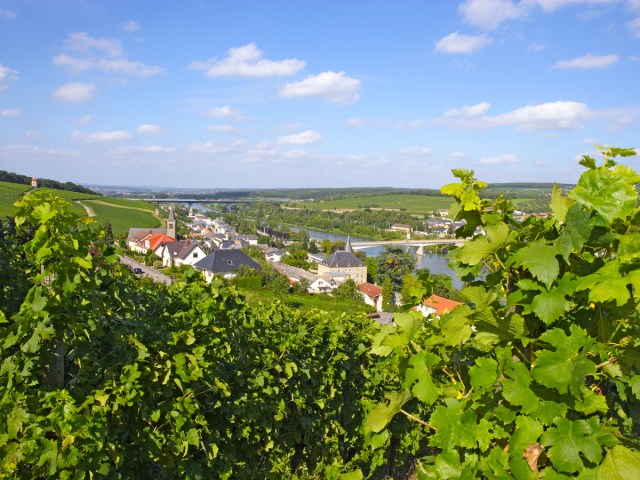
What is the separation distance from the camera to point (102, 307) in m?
2.71

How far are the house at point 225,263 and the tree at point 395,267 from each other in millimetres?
20406

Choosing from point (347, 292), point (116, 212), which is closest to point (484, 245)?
point (347, 292)

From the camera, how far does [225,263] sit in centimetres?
5284

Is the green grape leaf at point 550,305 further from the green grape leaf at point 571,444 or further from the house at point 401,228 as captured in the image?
the house at point 401,228

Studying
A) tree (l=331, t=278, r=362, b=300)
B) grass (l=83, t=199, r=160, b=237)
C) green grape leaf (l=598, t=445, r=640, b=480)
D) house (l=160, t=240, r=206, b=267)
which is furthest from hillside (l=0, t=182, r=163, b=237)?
green grape leaf (l=598, t=445, r=640, b=480)

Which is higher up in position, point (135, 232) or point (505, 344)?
point (505, 344)

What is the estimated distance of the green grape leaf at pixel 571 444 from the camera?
4.53 feet

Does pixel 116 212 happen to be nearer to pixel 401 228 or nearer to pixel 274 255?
pixel 274 255

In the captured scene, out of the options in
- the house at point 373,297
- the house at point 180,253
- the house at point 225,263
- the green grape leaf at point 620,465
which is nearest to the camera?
the green grape leaf at point 620,465

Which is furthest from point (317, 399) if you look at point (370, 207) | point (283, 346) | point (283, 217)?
point (370, 207)

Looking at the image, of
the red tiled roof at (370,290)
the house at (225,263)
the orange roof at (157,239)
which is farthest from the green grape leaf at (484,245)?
the orange roof at (157,239)

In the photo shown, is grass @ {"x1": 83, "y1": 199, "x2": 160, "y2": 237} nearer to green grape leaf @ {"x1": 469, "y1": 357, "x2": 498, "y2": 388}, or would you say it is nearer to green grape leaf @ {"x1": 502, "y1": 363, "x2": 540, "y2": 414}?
green grape leaf @ {"x1": 469, "y1": 357, "x2": 498, "y2": 388}

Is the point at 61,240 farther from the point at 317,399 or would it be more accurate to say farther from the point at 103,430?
the point at 317,399

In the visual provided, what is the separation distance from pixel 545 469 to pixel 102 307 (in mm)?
2389
